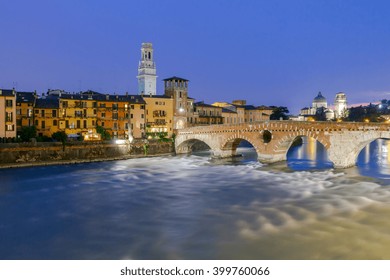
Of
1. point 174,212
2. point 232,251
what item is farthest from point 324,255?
point 174,212

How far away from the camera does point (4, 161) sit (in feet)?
125

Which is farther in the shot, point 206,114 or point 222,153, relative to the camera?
point 206,114

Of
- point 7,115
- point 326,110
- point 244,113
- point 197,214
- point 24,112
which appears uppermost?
point 326,110

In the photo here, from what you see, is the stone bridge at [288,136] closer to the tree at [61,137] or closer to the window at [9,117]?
the tree at [61,137]

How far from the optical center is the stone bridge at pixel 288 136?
105 ft

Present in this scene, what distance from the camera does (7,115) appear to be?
147 feet

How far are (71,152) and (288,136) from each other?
2674 centimetres

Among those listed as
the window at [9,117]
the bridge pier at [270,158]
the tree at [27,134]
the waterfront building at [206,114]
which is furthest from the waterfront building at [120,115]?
the bridge pier at [270,158]

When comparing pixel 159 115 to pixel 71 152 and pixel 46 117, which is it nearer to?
pixel 46 117

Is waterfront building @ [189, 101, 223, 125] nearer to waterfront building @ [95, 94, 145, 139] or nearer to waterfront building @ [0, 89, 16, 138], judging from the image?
waterfront building @ [95, 94, 145, 139]

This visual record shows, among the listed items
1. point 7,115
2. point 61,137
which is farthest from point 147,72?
point 7,115

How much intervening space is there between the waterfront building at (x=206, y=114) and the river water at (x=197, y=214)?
38.4m

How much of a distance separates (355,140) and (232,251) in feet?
74.0
